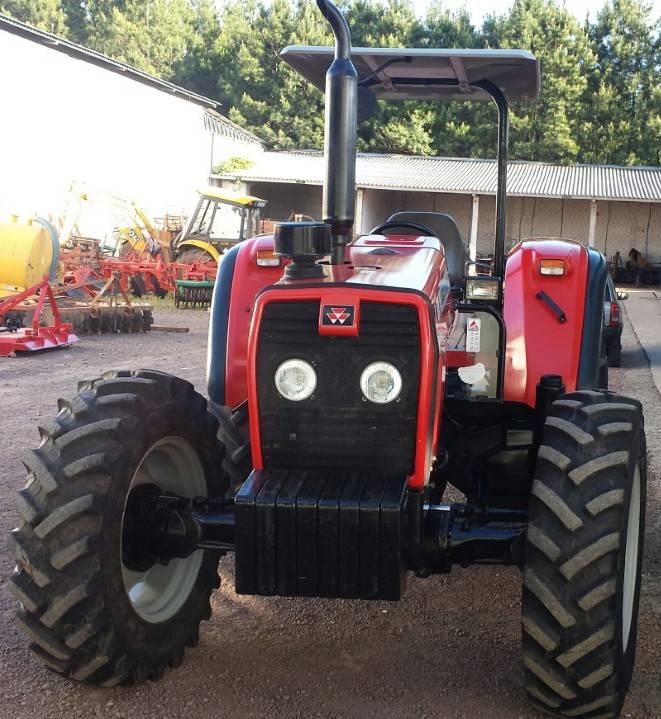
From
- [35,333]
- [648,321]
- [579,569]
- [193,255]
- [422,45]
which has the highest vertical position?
[422,45]

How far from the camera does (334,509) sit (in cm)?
305

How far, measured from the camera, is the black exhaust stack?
11.1 feet

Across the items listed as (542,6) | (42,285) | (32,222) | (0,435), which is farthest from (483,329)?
(542,6)

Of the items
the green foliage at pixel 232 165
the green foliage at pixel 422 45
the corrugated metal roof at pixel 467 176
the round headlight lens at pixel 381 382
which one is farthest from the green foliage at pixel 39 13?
the round headlight lens at pixel 381 382

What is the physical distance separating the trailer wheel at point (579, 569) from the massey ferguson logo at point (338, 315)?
0.78m

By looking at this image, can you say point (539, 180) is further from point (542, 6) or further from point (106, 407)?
point (106, 407)

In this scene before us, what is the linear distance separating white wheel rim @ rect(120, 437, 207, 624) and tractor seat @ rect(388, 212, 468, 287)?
90.5 inches

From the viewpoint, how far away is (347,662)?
12.0 feet

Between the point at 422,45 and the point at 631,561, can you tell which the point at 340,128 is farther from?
the point at 422,45

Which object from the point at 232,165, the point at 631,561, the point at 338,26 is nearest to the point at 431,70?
the point at 338,26

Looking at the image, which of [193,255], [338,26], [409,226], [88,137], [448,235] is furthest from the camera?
[88,137]

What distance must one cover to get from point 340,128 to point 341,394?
3.12ft

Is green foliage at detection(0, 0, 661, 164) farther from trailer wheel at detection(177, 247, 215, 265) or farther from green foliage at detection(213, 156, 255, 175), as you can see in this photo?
trailer wheel at detection(177, 247, 215, 265)

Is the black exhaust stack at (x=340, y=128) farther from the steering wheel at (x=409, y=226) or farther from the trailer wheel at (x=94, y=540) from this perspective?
Result: the steering wheel at (x=409, y=226)
